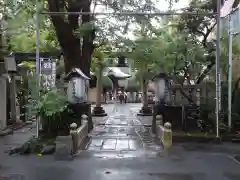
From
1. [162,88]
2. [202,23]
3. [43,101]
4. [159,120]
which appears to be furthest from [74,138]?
[202,23]

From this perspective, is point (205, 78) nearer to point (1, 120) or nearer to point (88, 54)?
point (88, 54)

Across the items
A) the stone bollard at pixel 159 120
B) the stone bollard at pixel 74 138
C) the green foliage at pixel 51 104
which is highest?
the green foliage at pixel 51 104

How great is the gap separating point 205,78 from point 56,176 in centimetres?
1243

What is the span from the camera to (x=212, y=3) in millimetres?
19562

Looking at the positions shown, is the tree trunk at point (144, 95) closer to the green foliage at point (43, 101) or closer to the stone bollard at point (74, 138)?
the green foliage at point (43, 101)

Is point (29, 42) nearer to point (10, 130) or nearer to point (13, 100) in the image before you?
point (13, 100)

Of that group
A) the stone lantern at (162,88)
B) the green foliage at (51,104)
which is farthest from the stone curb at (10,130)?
the stone lantern at (162,88)

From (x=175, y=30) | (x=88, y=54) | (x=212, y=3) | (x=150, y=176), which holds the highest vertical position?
(x=212, y=3)

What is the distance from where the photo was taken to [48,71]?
1414cm

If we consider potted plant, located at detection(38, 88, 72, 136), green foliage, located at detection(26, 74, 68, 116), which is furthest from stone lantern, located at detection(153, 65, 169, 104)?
green foliage, located at detection(26, 74, 68, 116)

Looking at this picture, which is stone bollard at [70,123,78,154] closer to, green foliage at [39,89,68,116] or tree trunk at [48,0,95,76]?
green foliage at [39,89,68,116]

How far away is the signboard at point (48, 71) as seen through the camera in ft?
46.4

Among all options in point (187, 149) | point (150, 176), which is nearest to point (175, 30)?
point (187, 149)

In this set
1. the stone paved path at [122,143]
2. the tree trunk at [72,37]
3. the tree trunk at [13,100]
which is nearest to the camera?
the stone paved path at [122,143]
